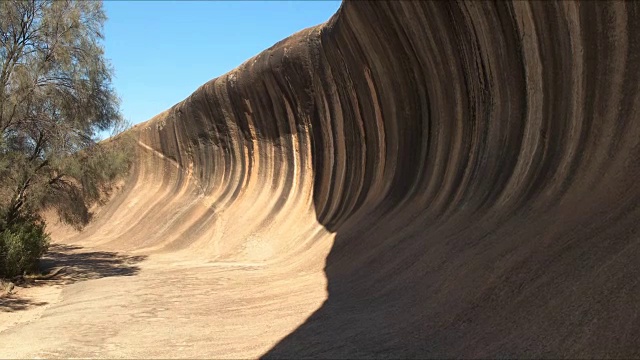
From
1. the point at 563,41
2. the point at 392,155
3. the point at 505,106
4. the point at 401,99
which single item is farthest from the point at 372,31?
the point at 563,41

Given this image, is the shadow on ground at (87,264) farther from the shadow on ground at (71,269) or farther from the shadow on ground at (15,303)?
the shadow on ground at (15,303)

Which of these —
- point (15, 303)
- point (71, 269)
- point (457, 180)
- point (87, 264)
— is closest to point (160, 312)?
point (15, 303)

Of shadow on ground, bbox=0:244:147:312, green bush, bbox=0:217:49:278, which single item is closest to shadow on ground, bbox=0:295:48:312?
shadow on ground, bbox=0:244:147:312

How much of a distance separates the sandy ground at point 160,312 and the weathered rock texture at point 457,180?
0.50 metres

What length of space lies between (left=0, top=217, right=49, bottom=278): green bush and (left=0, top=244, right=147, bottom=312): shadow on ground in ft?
0.82

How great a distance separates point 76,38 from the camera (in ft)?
38.4

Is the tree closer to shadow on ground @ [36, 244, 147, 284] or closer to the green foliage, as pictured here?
the green foliage

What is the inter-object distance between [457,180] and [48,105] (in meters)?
8.16

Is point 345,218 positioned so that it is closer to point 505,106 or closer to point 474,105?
point 474,105

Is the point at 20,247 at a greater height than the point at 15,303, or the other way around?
the point at 20,247

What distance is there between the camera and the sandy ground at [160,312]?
18.4ft

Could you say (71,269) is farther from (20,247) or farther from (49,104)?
(49,104)

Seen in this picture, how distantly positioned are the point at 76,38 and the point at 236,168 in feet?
24.5

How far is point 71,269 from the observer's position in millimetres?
13094
